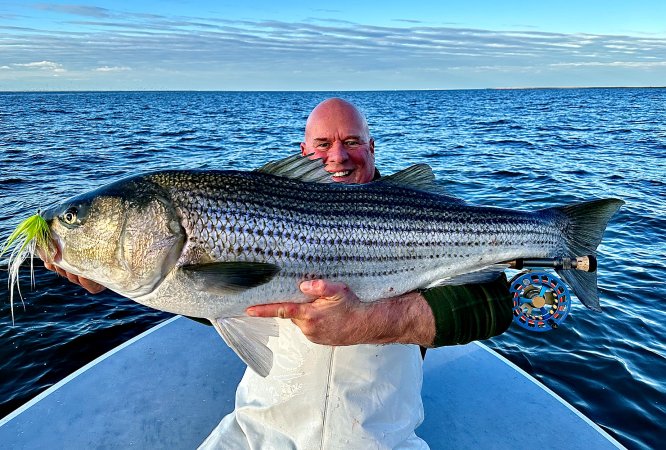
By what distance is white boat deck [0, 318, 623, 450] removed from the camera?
407 centimetres

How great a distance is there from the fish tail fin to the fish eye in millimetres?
3214

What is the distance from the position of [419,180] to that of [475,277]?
760 mm

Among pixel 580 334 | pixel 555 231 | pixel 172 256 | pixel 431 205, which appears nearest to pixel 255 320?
pixel 172 256

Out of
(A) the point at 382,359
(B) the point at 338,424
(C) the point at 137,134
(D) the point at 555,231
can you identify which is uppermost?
(D) the point at 555,231

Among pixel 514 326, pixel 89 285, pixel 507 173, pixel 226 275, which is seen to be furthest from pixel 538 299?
pixel 507 173

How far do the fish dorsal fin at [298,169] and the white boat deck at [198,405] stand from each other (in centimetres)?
238

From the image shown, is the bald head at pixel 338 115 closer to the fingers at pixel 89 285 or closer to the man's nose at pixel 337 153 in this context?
the man's nose at pixel 337 153

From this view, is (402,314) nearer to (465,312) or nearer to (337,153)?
(465,312)

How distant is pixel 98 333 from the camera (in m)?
8.69

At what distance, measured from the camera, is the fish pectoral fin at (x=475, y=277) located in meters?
3.32

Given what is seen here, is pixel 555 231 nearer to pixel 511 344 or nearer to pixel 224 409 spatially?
pixel 224 409

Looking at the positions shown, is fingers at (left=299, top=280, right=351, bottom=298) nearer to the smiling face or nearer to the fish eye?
the fish eye

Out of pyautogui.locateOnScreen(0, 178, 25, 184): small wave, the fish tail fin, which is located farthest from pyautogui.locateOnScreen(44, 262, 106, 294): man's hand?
pyautogui.locateOnScreen(0, 178, 25, 184): small wave

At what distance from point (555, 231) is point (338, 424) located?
199cm
